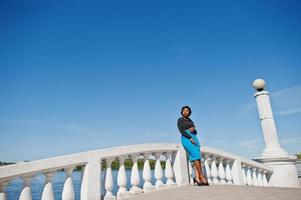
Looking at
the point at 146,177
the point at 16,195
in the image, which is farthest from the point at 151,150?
the point at 16,195

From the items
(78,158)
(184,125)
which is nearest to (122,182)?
(78,158)

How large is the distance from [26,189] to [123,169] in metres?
1.71

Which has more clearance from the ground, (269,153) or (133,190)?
(269,153)

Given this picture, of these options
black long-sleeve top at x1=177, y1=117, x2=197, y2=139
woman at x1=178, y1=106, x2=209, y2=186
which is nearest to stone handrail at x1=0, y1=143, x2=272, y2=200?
woman at x1=178, y1=106, x2=209, y2=186

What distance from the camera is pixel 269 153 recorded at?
299 inches

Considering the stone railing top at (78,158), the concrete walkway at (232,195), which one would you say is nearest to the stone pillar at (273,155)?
the stone railing top at (78,158)

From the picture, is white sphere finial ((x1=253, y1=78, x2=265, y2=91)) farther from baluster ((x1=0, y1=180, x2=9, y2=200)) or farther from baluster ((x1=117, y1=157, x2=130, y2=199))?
baluster ((x1=0, y1=180, x2=9, y2=200))

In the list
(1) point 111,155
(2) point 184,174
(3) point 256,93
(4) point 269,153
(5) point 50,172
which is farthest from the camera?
(3) point 256,93

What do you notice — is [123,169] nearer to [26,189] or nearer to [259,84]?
[26,189]

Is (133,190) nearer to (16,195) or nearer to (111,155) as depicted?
(111,155)

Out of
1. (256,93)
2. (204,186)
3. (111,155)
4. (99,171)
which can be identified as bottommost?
(204,186)

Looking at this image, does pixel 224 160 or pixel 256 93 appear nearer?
pixel 224 160

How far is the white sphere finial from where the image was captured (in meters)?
8.11

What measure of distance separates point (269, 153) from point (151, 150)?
16.3 feet
